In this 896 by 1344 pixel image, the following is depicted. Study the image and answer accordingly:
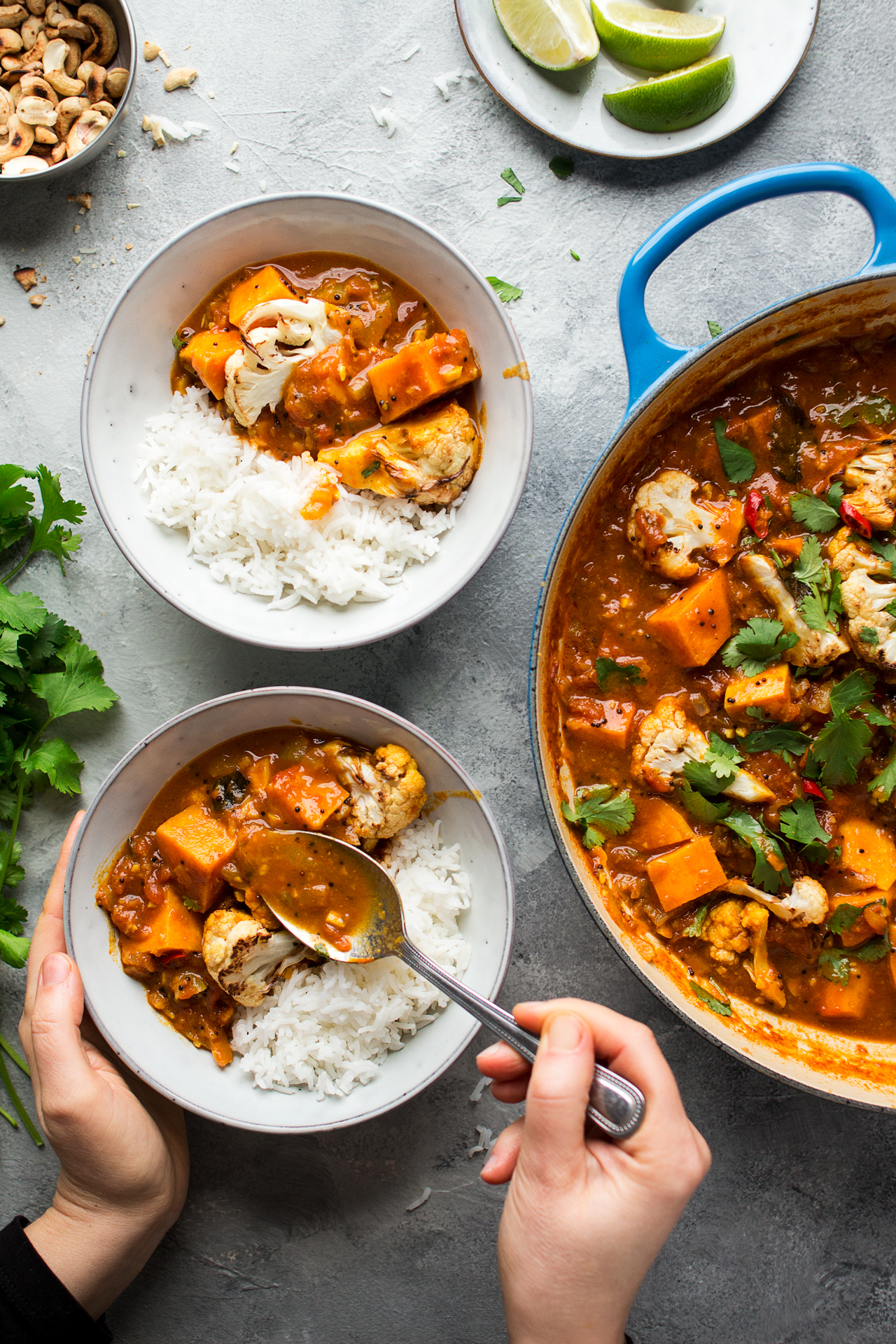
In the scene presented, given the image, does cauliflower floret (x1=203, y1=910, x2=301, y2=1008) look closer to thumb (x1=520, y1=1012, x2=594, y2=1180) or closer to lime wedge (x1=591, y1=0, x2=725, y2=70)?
thumb (x1=520, y1=1012, x2=594, y2=1180)

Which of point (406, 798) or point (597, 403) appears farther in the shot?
point (597, 403)

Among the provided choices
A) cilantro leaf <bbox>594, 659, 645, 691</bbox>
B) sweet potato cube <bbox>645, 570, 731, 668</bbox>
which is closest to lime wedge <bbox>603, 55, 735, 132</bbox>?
sweet potato cube <bbox>645, 570, 731, 668</bbox>

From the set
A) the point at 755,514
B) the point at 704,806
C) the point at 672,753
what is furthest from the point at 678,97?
the point at 704,806

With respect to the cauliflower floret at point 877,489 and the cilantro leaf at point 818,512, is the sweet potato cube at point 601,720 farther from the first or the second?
the cauliflower floret at point 877,489

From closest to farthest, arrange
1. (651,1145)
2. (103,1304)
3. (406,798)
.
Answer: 1. (651,1145)
2. (406,798)
3. (103,1304)

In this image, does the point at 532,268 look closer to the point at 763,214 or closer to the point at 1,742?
the point at 763,214

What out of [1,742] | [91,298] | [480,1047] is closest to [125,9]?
[91,298]

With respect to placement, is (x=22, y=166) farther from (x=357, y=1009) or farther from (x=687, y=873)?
(x=687, y=873)
